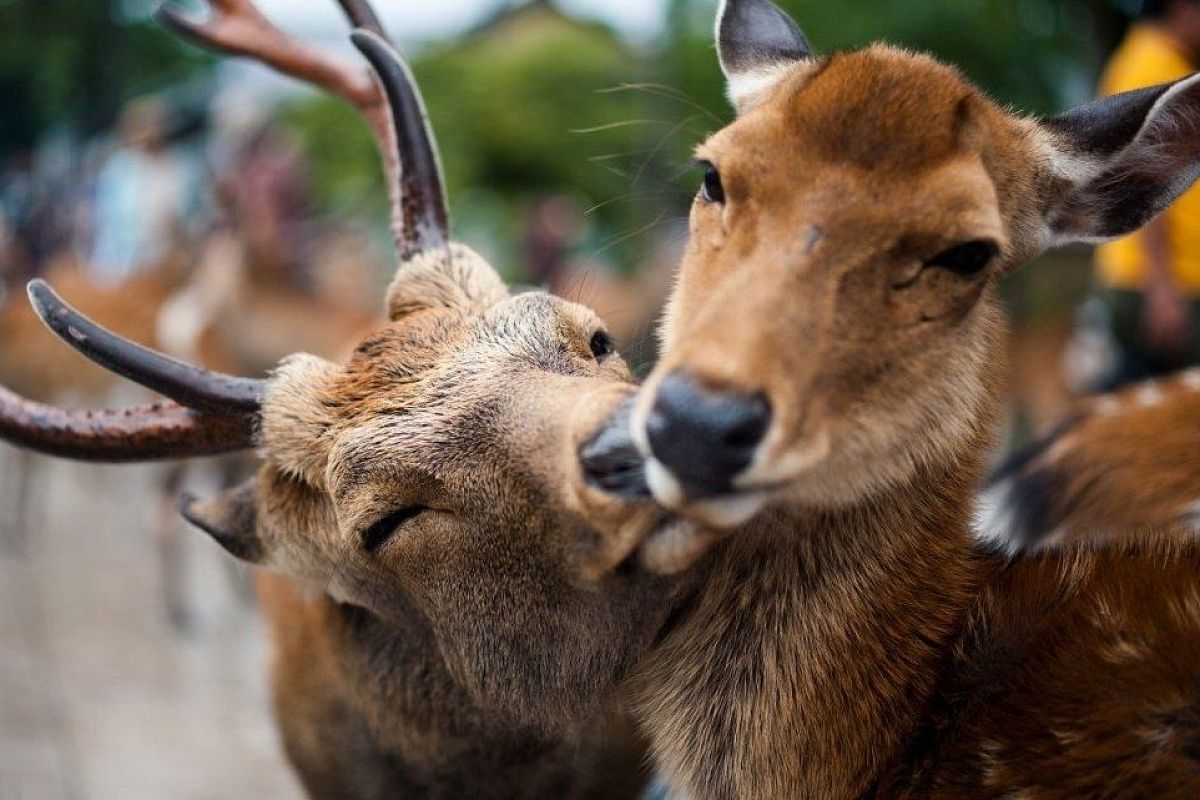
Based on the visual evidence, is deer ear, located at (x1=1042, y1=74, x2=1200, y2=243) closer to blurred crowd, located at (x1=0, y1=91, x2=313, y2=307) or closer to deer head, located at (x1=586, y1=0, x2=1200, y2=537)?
deer head, located at (x1=586, y1=0, x2=1200, y2=537)

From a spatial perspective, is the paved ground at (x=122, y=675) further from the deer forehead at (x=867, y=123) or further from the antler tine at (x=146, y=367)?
the deer forehead at (x=867, y=123)

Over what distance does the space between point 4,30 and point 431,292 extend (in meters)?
16.9

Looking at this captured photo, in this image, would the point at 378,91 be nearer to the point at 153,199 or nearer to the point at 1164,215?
the point at 1164,215

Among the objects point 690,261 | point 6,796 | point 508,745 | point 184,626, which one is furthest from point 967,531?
point 184,626

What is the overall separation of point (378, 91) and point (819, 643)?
205 centimetres

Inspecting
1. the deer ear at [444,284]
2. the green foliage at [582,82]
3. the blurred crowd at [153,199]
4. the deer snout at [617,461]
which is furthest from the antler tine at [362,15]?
Answer: the blurred crowd at [153,199]

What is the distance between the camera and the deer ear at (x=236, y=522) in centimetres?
280

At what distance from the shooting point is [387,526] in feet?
7.84

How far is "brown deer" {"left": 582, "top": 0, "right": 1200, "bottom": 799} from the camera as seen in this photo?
6.26 ft

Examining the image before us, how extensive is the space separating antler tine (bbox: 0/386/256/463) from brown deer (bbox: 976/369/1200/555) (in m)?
Result: 1.75

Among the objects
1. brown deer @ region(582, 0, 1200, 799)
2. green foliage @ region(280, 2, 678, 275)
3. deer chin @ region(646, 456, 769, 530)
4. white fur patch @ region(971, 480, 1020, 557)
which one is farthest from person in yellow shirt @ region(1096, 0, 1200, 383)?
green foliage @ region(280, 2, 678, 275)

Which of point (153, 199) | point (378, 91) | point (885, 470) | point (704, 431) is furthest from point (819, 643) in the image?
point (153, 199)

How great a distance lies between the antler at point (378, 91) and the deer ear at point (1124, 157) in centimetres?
140

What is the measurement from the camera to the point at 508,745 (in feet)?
9.34
